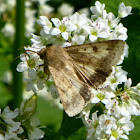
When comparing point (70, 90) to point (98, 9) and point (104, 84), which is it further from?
point (98, 9)

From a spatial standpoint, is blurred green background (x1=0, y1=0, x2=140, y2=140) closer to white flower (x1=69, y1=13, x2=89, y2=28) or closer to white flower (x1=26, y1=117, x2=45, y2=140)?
white flower (x1=26, y1=117, x2=45, y2=140)

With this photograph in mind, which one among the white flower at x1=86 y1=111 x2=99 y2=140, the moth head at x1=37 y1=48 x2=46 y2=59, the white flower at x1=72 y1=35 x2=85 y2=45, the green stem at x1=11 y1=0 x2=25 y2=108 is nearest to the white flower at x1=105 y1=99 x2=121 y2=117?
the white flower at x1=86 y1=111 x2=99 y2=140

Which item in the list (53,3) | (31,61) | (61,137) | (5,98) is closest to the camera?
(31,61)

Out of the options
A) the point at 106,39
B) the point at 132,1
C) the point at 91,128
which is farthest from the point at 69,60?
the point at 132,1

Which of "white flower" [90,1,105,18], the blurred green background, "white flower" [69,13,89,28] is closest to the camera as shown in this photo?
"white flower" [69,13,89,28]

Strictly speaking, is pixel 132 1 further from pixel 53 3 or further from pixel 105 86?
pixel 53 3

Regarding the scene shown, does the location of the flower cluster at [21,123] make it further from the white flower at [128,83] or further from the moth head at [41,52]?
the white flower at [128,83]
